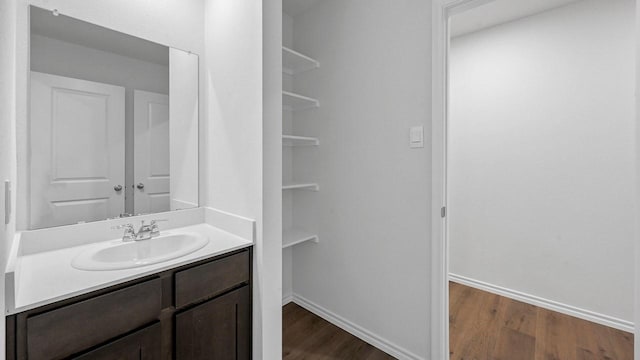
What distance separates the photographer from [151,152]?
63.2 inches

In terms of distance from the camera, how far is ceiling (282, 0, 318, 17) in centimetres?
219

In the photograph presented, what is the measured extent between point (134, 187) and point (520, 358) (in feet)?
8.55

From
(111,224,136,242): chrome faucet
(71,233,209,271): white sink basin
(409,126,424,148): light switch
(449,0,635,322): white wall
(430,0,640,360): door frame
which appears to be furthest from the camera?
(449,0,635,322): white wall

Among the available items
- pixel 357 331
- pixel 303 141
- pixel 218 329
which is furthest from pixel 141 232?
pixel 357 331

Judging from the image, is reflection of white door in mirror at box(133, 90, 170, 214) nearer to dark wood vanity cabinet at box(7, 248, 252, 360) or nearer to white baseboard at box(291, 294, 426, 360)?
dark wood vanity cabinet at box(7, 248, 252, 360)

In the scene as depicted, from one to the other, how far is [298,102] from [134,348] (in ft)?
5.94

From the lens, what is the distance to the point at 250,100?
4.79 ft

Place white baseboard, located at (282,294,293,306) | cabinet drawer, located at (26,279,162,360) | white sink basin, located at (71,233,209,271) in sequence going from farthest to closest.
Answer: white baseboard, located at (282,294,293,306)
white sink basin, located at (71,233,209,271)
cabinet drawer, located at (26,279,162,360)

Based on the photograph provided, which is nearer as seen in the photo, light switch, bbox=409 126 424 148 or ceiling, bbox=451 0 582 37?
light switch, bbox=409 126 424 148

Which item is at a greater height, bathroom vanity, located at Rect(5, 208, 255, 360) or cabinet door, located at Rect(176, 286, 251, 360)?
bathroom vanity, located at Rect(5, 208, 255, 360)

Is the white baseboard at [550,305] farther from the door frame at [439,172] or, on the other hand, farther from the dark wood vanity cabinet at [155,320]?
the dark wood vanity cabinet at [155,320]

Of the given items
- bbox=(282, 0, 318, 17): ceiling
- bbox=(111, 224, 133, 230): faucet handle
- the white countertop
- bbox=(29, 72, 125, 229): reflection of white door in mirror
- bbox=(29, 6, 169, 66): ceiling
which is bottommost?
the white countertop

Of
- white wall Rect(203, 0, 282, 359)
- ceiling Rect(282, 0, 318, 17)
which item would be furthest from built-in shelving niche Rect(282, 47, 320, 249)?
white wall Rect(203, 0, 282, 359)

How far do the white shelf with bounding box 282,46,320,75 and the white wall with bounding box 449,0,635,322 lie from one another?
1613 millimetres
